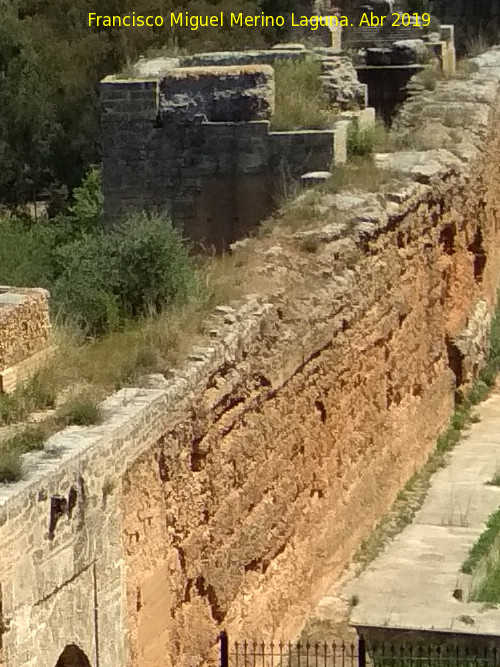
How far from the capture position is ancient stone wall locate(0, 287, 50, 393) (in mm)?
7090

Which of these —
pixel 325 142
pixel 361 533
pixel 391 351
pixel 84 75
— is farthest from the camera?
pixel 84 75

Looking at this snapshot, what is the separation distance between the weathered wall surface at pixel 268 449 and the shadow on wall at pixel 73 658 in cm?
4

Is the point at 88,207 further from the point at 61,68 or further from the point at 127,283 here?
the point at 61,68

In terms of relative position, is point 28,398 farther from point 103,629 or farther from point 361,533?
point 361,533

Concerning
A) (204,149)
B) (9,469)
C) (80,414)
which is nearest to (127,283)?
(80,414)

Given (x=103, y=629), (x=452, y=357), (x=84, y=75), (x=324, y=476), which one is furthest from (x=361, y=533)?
(x=84, y=75)

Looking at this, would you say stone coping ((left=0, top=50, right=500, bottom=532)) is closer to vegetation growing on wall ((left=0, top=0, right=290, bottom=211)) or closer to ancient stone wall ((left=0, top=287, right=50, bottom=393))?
ancient stone wall ((left=0, top=287, right=50, bottom=393))

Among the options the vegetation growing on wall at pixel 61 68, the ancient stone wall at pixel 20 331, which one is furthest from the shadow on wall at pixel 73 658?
the vegetation growing on wall at pixel 61 68

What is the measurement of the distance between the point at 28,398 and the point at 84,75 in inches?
974

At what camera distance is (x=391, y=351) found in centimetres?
1178

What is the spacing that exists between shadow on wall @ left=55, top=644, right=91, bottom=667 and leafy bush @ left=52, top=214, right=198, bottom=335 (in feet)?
7.26

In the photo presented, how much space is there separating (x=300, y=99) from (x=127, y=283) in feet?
18.0

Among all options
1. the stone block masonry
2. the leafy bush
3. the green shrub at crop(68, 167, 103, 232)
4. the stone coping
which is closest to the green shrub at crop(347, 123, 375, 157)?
the stone block masonry

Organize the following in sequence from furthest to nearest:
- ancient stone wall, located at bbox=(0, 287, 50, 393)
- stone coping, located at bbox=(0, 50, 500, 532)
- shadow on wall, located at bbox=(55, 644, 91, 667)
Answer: ancient stone wall, located at bbox=(0, 287, 50, 393) → shadow on wall, located at bbox=(55, 644, 91, 667) → stone coping, located at bbox=(0, 50, 500, 532)
